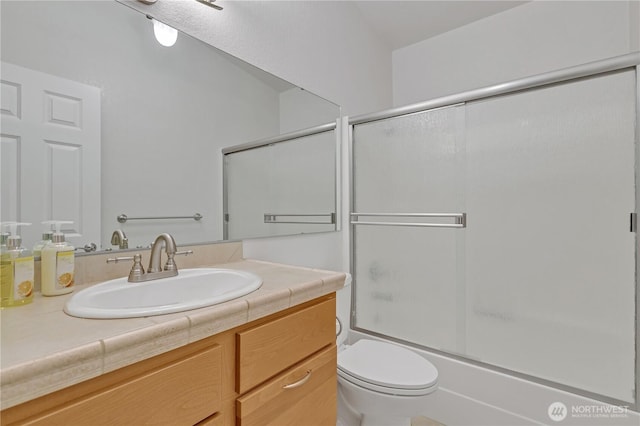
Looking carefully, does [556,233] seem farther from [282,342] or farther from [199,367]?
[199,367]

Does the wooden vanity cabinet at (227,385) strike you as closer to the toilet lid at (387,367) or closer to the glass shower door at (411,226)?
the toilet lid at (387,367)

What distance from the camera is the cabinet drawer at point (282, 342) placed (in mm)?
698

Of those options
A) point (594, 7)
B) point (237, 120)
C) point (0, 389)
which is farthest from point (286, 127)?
point (594, 7)

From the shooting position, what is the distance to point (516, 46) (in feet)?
7.17

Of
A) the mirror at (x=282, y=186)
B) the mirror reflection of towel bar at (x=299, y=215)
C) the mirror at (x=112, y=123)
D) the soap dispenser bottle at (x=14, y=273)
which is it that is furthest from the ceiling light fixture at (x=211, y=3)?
the soap dispenser bottle at (x=14, y=273)

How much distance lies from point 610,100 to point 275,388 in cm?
176

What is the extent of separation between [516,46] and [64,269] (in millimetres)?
2795

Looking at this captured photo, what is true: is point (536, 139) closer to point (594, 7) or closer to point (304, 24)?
point (594, 7)

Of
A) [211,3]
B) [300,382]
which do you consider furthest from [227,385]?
[211,3]

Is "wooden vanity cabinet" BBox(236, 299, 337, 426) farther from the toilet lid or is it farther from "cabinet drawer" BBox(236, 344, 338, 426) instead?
the toilet lid

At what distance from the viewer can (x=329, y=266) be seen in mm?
1913

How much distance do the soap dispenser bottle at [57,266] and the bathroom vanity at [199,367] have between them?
0.04 m

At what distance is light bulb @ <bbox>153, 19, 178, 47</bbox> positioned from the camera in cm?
107

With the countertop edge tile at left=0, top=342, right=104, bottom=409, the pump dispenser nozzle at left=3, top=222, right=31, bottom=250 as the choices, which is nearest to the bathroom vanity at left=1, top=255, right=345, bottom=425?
the countertop edge tile at left=0, top=342, right=104, bottom=409
